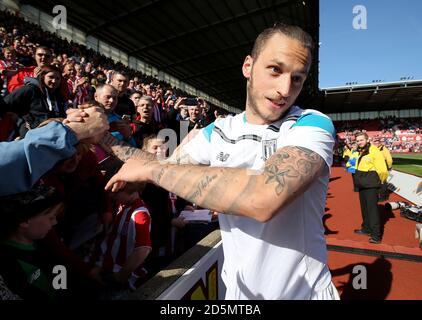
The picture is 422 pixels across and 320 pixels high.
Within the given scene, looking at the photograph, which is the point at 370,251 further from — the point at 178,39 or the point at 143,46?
the point at 143,46

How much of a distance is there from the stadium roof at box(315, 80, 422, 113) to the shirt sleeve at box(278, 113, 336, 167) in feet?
113

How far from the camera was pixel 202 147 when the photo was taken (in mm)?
1644

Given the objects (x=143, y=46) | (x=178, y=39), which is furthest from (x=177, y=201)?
(x=143, y=46)

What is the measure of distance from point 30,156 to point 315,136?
1277 mm

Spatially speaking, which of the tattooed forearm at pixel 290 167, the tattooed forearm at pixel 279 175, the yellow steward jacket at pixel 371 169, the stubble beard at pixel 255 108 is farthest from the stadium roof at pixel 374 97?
the tattooed forearm at pixel 279 175

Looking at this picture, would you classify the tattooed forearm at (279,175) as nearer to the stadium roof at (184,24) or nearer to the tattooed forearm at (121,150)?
the tattooed forearm at (121,150)

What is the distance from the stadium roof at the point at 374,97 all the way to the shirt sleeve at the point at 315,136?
34.6 meters

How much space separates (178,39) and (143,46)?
3.12 m

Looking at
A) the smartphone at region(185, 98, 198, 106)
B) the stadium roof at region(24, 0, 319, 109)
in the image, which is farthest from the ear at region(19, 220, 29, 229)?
the stadium roof at region(24, 0, 319, 109)

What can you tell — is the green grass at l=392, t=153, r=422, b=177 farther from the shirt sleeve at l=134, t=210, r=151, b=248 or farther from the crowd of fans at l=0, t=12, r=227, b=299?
the shirt sleeve at l=134, t=210, r=151, b=248

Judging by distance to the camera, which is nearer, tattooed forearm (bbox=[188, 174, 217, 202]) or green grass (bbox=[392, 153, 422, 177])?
tattooed forearm (bbox=[188, 174, 217, 202])

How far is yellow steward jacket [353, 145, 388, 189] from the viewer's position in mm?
5965

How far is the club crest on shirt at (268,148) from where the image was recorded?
1.34 meters

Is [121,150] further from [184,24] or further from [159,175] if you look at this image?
[184,24]
